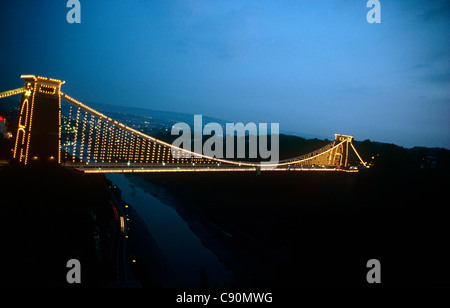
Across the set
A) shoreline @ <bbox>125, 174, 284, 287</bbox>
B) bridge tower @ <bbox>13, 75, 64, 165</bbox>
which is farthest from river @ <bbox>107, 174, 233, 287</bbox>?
bridge tower @ <bbox>13, 75, 64, 165</bbox>

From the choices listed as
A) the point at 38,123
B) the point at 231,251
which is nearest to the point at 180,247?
the point at 231,251

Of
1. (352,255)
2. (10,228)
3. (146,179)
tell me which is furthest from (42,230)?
(146,179)

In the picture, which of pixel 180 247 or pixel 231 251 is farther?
pixel 180 247

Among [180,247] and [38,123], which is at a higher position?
[38,123]

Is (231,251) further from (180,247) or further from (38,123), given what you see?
(38,123)

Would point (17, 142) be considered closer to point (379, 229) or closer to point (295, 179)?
point (379, 229)

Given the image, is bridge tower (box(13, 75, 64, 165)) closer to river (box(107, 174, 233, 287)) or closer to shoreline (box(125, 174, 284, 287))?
river (box(107, 174, 233, 287))

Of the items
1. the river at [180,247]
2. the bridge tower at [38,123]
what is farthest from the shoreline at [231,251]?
the bridge tower at [38,123]
